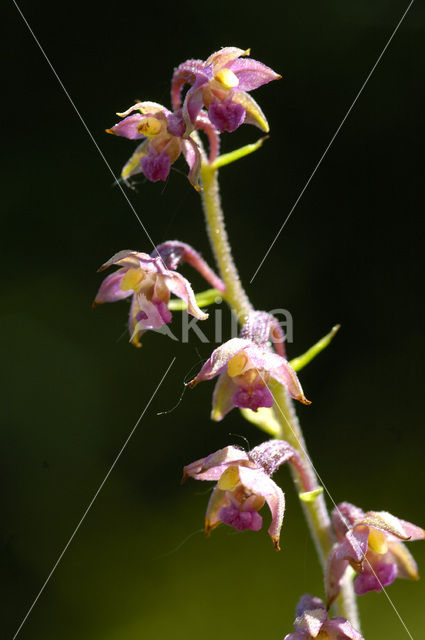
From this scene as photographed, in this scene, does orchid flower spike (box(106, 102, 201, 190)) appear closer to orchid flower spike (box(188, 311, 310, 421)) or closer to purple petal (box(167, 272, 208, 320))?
purple petal (box(167, 272, 208, 320))

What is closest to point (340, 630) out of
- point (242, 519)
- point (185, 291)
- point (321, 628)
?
point (321, 628)

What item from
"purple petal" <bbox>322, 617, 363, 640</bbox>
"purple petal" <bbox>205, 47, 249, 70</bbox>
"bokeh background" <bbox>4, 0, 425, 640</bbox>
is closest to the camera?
"purple petal" <bbox>322, 617, 363, 640</bbox>

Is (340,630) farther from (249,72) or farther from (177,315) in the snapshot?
(177,315)

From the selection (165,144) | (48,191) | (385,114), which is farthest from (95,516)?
(385,114)

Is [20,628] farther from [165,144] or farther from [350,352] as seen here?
[165,144]

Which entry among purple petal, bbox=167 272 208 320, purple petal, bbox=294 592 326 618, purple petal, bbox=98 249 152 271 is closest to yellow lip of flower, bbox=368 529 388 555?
purple petal, bbox=294 592 326 618

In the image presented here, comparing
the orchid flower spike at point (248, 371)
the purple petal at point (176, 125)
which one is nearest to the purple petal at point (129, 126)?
the purple petal at point (176, 125)

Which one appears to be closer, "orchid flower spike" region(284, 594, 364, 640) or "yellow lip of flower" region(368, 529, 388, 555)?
"orchid flower spike" region(284, 594, 364, 640)
